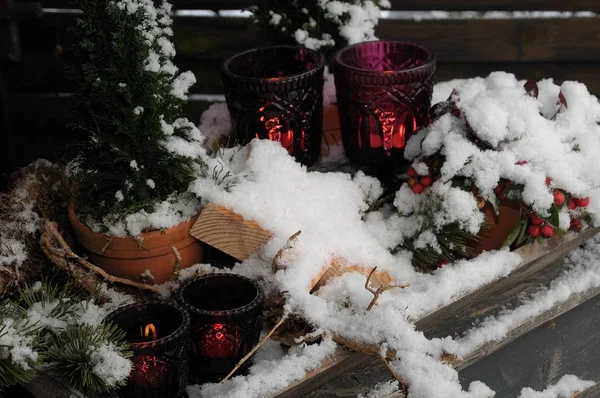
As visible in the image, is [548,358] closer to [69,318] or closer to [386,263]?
[386,263]

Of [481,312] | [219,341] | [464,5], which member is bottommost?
[481,312]

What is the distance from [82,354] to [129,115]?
0.39m

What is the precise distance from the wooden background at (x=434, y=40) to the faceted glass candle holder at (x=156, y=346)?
4.59 feet

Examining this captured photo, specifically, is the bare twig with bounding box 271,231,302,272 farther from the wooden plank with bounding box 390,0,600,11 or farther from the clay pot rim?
the wooden plank with bounding box 390,0,600,11

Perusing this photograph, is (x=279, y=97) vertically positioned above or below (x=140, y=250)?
above

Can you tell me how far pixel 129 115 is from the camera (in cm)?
118

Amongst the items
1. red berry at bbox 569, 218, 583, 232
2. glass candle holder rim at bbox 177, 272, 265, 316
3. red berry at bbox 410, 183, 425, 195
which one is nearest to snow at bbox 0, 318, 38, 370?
glass candle holder rim at bbox 177, 272, 265, 316

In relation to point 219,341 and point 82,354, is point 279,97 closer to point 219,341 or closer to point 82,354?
point 219,341

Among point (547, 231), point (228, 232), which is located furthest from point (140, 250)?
point (547, 231)

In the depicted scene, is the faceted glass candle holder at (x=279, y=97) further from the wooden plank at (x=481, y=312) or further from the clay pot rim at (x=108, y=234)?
the wooden plank at (x=481, y=312)

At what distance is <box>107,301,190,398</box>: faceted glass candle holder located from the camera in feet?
3.33

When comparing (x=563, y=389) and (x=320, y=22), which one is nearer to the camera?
(x=563, y=389)

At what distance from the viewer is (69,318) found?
1142 mm

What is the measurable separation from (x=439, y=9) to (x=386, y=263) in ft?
4.20
